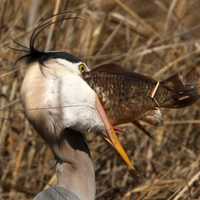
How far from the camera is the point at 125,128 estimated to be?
11.8 feet

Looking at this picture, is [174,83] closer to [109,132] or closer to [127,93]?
[127,93]

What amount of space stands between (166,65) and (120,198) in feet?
2.66

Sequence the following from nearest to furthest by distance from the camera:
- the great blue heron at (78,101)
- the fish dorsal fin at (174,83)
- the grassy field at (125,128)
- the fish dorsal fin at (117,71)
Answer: the great blue heron at (78,101) < the fish dorsal fin at (117,71) < the fish dorsal fin at (174,83) < the grassy field at (125,128)

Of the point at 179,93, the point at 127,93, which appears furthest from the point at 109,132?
the point at 179,93

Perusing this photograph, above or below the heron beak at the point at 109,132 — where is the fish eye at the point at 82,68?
above

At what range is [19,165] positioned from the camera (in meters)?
3.44

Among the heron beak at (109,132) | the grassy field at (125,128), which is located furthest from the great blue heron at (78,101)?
the grassy field at (125,128)

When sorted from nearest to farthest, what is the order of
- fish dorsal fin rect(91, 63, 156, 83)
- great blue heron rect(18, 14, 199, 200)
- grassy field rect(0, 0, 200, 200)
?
great blue heron rect(18, 14, 199, 200) < fish dorsal fin rect(91, 63, 156, 83) < grassy field rect(0, 0, 200, 200)

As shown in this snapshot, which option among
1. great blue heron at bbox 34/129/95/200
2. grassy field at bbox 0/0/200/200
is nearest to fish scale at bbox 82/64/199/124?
great blue heron at bbox 34/129/95/200

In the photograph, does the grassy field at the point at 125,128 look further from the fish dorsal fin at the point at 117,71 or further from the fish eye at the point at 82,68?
the fish eye at the point at 82,68

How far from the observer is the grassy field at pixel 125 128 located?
3322mm

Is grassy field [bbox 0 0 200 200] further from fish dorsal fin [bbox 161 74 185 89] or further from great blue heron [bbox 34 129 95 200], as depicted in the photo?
great blue heron [bbox 34 129 95 200]

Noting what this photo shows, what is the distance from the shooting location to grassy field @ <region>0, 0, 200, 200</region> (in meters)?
3.32

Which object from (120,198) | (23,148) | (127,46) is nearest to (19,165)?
(23,148)
